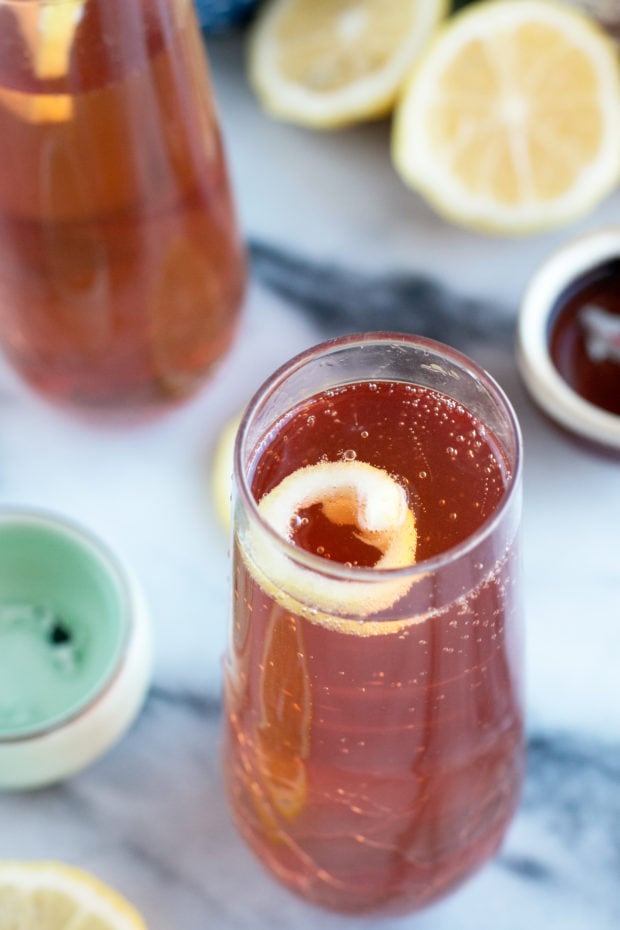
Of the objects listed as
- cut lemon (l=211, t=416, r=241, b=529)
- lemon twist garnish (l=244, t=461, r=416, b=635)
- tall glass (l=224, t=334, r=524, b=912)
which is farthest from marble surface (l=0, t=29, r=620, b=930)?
lemon twist garnish (l=244, t=461, r=416, b=635)

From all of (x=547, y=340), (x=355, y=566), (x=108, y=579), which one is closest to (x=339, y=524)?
(x=355, y=566)

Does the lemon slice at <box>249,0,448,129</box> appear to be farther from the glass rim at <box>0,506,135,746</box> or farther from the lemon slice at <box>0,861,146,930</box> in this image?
the lemon slice at <box>0,861,146,930</box>

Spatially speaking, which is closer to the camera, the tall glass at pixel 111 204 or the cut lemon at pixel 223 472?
the tall glass at pixel 111 204

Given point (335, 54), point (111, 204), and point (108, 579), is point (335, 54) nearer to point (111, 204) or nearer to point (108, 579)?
point (111, 204)

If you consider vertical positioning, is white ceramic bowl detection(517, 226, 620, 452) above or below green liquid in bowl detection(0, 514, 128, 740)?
above

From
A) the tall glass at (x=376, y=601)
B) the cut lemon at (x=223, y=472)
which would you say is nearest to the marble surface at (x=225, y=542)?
the cut lemon at (x=223, y=472)

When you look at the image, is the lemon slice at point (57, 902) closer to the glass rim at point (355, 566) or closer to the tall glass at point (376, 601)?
the tall glass at point (376, 601)
